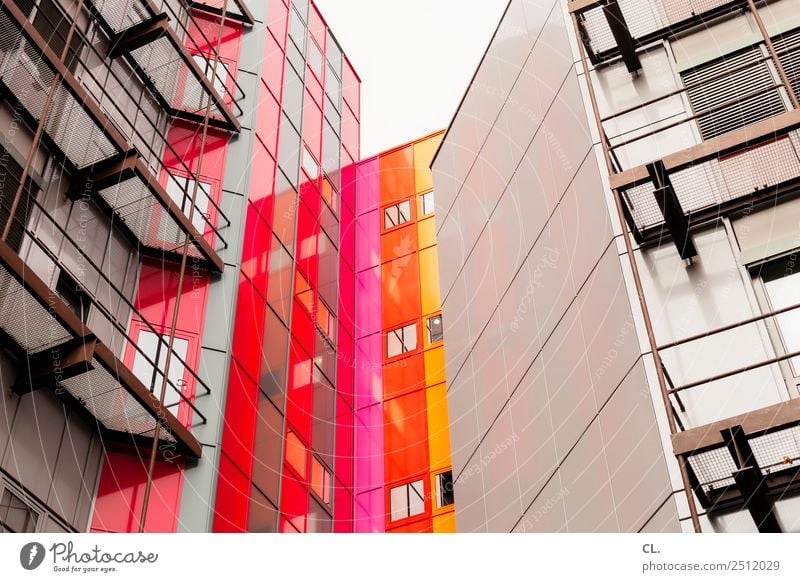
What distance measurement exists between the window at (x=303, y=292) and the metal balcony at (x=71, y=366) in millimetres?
8289

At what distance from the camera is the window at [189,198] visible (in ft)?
80.0

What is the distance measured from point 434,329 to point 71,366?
618 inches

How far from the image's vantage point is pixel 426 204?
115 feet

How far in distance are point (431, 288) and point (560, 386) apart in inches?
537

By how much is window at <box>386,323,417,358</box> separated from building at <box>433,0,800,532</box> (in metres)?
5.87

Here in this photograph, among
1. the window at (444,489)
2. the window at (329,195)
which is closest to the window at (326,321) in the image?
the window at (329,195)

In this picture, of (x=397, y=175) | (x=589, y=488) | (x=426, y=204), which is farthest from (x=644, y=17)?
(x=397, y=175)

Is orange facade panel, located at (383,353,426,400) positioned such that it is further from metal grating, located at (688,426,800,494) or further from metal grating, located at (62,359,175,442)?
metal grating, located at (688,426,800,494)

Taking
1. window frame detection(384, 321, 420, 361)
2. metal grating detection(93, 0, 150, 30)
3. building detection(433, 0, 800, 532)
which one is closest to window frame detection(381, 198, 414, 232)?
window frame detection(384, 321, 420, 361)

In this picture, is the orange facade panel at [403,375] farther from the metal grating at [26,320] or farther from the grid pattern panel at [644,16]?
the metal grating at [26,320]

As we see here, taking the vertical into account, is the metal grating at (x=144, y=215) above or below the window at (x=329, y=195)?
below

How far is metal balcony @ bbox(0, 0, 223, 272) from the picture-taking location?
19297mm

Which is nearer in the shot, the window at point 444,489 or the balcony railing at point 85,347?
the balcony railing at point 85,347
